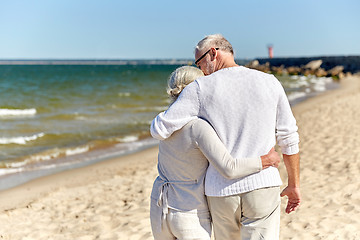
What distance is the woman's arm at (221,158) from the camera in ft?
6.56

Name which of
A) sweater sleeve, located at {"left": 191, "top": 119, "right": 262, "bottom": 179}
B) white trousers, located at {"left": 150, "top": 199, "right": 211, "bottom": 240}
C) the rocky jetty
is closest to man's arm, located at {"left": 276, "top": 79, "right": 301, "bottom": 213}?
sweater sleeve, located at {"left": 191, "top": 119, "right": 262, "bottom": 179}

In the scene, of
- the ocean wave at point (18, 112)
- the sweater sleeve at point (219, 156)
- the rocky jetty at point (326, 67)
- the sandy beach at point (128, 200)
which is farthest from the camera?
the rocky jetty at point (326, 67)

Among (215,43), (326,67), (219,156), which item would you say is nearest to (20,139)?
(215,43)

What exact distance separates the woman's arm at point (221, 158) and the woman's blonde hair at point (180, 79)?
0.24 metres

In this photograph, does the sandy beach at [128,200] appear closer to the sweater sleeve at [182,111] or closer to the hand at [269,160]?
the hand at [269,160]

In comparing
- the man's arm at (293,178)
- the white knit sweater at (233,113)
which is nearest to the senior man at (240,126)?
the white knit sweater at (233,113)

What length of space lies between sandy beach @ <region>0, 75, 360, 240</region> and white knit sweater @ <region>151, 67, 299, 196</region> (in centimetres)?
230

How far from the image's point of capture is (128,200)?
595 centimetres

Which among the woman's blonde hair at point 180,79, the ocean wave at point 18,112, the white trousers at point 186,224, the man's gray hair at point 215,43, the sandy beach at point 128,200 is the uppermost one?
the man's gray hair at point 215,43

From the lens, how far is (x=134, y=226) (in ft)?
15.4

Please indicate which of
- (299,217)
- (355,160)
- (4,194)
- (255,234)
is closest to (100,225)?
(299,217)

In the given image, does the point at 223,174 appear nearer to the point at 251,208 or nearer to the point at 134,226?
the point at 251,208

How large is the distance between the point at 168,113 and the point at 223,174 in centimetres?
40

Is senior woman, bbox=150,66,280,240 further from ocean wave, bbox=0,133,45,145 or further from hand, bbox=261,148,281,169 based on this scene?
ocean wave, bbox=0,133,45,145
